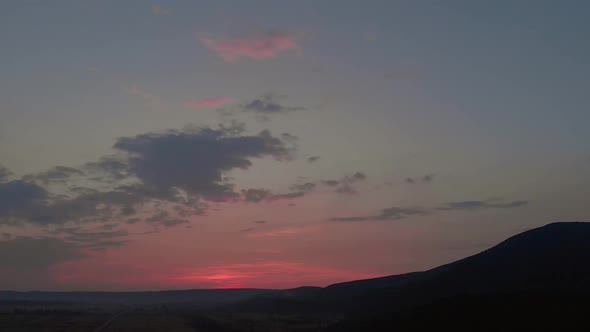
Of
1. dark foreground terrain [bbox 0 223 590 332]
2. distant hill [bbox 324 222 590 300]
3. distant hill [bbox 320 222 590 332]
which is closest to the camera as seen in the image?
distant hill [bbox 320 222 590 332]

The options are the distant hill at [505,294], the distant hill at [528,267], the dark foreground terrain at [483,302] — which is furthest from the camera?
the distant hill at [528,267]

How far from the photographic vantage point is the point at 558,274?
328ft

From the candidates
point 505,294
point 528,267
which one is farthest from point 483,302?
point 528,267

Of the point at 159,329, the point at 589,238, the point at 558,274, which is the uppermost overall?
the point at 589,238

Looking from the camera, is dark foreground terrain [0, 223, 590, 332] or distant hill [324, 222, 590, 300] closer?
dark foreground terrain [0, 223, 590, 332]

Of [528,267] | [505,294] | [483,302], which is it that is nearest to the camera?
[483,302]

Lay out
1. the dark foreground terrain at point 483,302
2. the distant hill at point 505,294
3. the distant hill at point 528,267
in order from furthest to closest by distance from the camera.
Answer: the distant hill at point 528,267, the dark foreground terrain at point 483,302, the distant hill at point 505,294

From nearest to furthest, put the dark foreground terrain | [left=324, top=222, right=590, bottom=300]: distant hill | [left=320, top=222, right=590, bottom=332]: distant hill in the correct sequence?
[left=320, top=222, right=590, bottom=332]: distant hill < the dark foreground terrain < [left=324, top=222, right=590, bottom=300]: distant hill

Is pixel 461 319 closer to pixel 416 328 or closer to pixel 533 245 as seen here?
pixel 416 328

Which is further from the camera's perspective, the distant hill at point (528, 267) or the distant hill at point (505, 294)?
the distant hill at point (528, 267)

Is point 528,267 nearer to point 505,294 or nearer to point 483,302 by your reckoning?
point 505,294

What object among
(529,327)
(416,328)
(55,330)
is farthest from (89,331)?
(529,327)

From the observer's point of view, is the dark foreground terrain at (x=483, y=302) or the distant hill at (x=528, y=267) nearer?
the dark foreground terrain at (x=483, y=302)

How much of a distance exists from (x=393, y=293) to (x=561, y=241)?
43.6m
